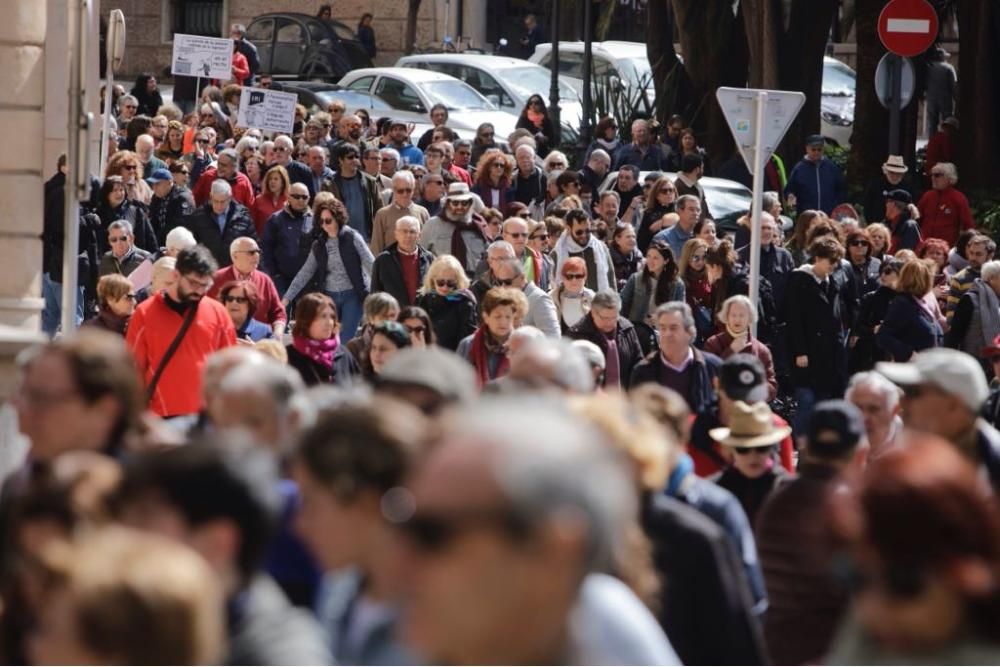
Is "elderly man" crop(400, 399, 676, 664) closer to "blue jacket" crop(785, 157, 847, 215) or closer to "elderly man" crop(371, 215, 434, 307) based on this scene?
"elderly man" crop(371, 215, 434, 307)

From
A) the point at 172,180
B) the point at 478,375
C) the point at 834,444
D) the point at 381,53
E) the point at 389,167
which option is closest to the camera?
the point at 834,444

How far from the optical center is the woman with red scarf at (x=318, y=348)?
38.1 feet

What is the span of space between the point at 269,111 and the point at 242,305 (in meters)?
11.5

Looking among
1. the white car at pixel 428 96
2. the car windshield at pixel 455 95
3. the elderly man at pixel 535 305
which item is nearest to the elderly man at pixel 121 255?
the elderly man at pixel 535 305

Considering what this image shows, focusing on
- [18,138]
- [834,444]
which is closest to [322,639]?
[834,444]

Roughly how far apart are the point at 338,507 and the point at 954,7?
82.5 ft

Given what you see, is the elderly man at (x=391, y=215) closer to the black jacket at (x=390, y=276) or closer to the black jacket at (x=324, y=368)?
the black jacket at (x=390, y=276)

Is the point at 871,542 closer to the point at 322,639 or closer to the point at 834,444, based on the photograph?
the point at 322,639

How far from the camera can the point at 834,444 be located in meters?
6.99

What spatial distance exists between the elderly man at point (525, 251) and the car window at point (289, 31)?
22299 mm

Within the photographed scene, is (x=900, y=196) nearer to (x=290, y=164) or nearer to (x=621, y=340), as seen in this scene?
(x=290, y=164)

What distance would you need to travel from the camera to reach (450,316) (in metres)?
13.8

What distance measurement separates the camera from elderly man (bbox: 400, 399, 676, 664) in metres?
3.10

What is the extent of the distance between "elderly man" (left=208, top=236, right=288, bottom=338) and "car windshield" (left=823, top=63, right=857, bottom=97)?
69.1ft
